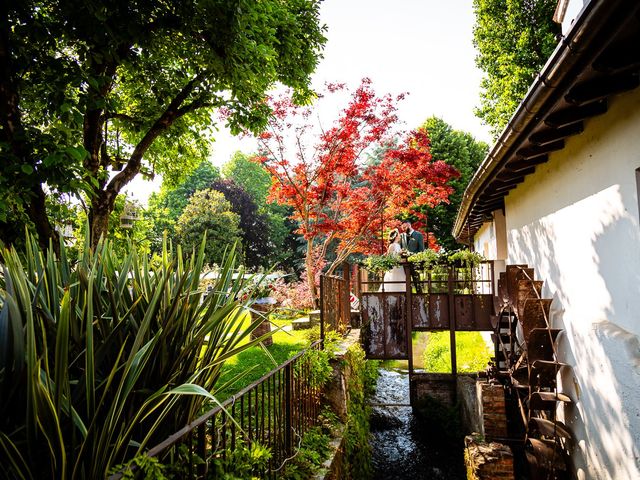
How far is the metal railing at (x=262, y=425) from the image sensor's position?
6.24 feet

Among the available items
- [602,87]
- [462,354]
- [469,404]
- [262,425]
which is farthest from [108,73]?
[462,354]

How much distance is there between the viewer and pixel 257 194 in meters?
39.8

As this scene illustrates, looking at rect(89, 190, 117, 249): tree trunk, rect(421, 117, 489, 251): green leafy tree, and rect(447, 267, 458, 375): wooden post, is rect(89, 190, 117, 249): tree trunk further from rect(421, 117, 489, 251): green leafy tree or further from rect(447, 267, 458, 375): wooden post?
rect(421, 117, 489, 251): green leafy tree

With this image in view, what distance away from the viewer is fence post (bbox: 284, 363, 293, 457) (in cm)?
325

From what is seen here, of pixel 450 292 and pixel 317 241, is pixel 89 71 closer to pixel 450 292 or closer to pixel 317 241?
pixel 450 292

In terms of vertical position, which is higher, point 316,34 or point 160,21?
point 316,34

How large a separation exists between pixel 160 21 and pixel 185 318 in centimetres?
443

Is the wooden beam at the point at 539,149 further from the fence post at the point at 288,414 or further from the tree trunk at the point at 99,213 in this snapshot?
the tree trunk at the point at 99,213

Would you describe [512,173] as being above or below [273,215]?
below

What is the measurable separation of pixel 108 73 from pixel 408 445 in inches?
311

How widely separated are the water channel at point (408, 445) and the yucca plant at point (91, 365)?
17.6ft

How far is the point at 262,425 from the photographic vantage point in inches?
102

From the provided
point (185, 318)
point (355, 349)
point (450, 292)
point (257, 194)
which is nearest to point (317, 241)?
point (257, 194)

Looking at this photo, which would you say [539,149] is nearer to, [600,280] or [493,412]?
[600,280]
